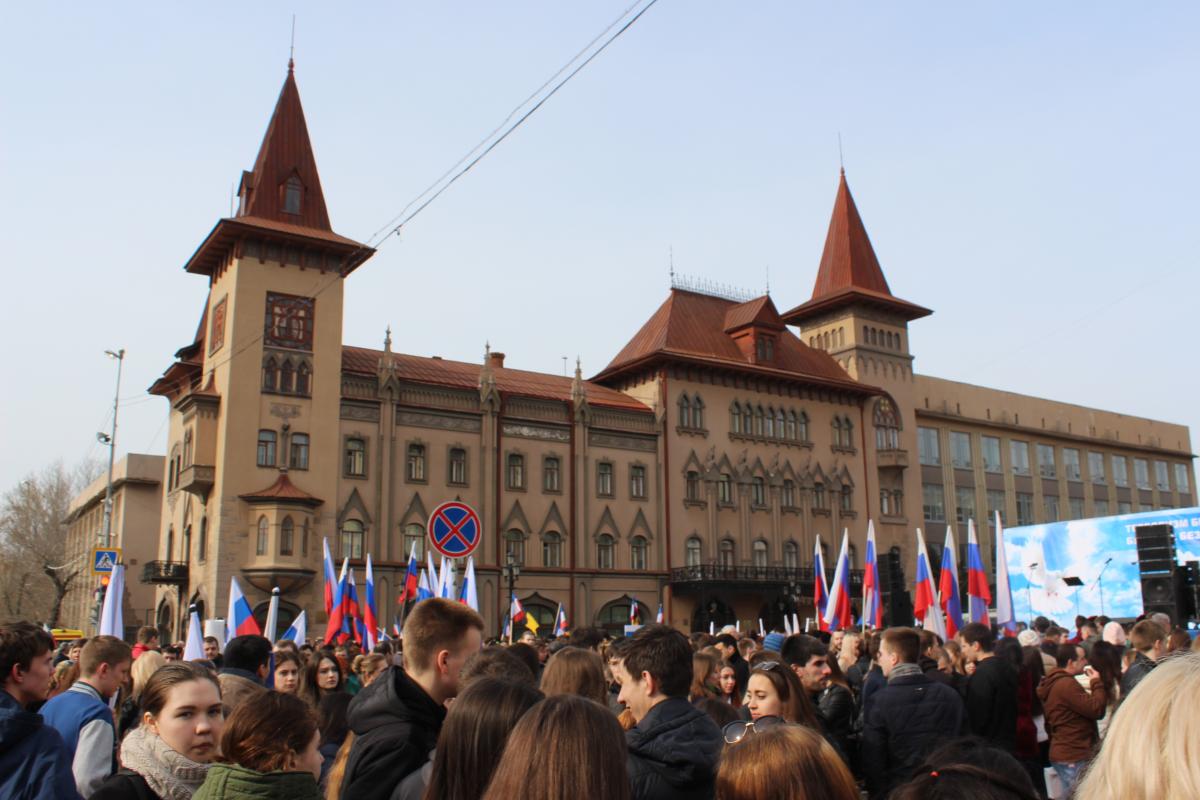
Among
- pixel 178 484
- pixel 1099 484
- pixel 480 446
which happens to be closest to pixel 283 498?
pixel 178 484

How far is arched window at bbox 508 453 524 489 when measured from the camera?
4394 centimetres

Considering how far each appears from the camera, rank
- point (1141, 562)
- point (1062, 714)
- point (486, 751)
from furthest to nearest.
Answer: point (1141, 562), point (1062, 714), point (486, 751)

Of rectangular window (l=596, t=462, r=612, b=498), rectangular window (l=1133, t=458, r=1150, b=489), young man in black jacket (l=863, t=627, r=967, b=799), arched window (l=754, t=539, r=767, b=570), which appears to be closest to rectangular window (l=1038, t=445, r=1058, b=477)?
rectangular window (l=1133, t=458, r=1150, b=489)

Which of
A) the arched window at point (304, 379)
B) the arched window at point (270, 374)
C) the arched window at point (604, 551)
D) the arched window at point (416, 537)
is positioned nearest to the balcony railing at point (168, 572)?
the arched window at point (270, 374)

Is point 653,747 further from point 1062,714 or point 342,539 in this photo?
point 342,539

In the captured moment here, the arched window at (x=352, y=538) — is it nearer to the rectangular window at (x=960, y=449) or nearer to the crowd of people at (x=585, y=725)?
the crowd of people at (x=585, y=725)

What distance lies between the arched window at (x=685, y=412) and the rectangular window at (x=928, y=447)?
16.7 meters

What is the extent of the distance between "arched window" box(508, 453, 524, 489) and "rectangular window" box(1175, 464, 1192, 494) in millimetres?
53912

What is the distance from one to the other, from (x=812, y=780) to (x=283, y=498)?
1460 inches

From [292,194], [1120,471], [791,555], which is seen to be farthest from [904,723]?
[1120,471]

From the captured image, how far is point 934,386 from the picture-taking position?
6066 cm

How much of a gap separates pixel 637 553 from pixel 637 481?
322cm

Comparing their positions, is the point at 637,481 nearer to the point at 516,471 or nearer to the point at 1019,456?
the point at 516,471

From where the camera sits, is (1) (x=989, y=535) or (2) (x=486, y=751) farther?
(1) (x=989, y=535)
